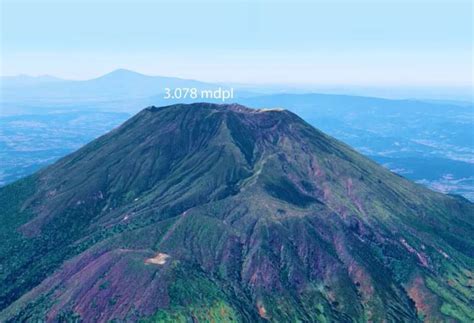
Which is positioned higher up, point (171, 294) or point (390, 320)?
point (171, 294)

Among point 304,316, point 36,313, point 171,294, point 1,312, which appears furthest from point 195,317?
point 1,312


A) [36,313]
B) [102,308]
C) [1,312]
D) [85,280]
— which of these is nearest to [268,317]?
[102,308]

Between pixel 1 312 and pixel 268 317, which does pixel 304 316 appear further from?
pixel 1 312

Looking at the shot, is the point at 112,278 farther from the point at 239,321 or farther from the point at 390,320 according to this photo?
A: the point at 390,320

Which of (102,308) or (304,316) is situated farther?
(304,316)

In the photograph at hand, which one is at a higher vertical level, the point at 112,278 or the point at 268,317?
the point at 112,278

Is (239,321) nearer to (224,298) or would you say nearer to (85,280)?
(224,298)

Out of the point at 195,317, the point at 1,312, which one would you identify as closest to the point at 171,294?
the point at 195,317
